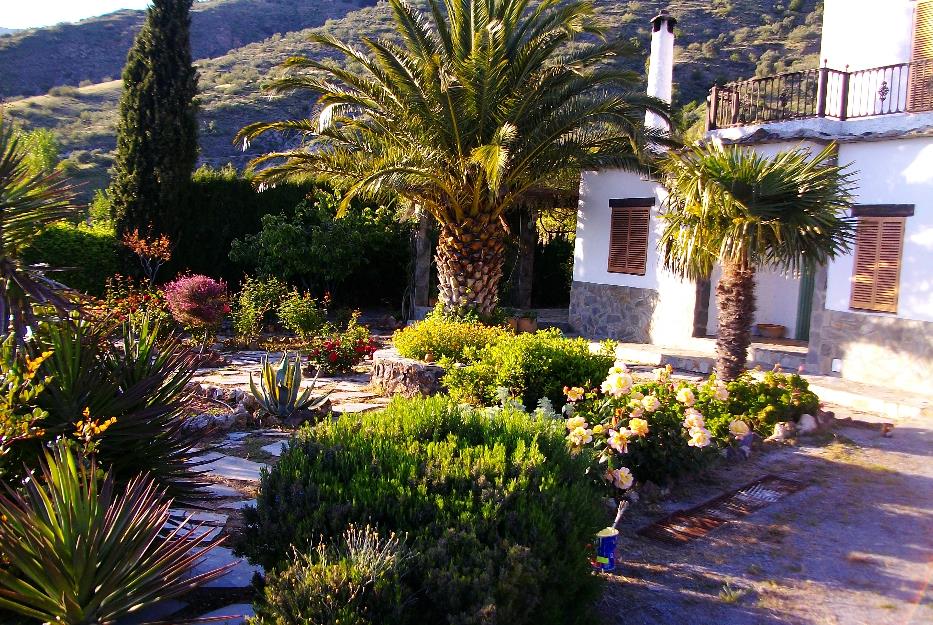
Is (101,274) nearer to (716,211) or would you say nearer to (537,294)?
(537,294)

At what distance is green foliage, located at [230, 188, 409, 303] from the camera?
15945mm

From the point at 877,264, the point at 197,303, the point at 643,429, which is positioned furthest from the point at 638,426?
the point at 197,303

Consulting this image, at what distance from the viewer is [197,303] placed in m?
11.6

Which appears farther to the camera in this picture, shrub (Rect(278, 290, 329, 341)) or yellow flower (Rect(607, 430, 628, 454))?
shrub (Rect(278, 290, 329, 341))

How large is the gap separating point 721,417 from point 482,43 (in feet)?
21.2

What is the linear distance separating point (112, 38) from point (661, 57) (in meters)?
42.8

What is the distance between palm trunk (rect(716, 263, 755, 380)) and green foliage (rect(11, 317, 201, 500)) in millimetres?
6585

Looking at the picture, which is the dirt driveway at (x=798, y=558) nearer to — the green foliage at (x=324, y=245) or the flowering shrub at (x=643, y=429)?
the flowering shrub at (x=643, y=429)

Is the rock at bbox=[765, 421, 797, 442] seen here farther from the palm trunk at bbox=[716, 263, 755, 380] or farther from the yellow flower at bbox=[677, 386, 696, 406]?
the yellow flower at bbox=[677, 386, 696, 406]

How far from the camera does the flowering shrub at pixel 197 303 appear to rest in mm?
11508

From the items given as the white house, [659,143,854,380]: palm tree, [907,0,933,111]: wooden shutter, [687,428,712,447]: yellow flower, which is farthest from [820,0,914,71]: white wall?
[687,428,712,447]: yellow flower

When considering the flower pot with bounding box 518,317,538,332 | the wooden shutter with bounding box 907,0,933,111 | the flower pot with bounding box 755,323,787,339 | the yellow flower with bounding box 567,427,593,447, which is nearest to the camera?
the yellow flower with bounding box 567,427,593,447

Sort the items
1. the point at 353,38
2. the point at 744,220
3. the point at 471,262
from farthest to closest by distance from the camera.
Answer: the point at 353,38, the point at 471,262, the point at 744,220

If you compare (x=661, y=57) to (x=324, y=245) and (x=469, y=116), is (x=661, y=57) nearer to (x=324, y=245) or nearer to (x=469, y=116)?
(x=469, y=116)
